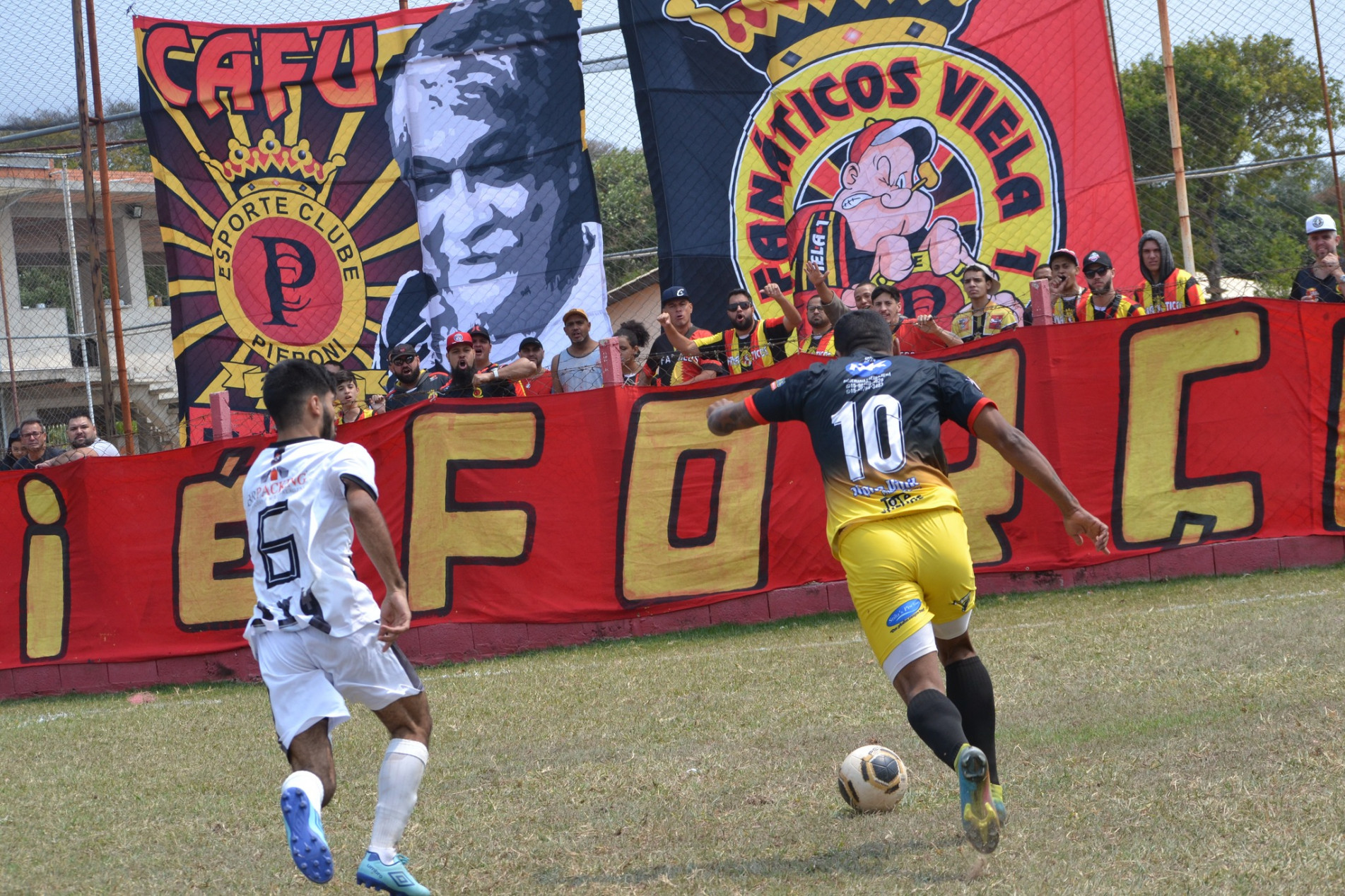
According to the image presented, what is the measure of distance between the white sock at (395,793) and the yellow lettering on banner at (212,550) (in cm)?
699

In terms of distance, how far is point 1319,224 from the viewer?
34.5 ft

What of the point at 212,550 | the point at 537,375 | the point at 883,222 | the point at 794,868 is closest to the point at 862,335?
the point at 794,868

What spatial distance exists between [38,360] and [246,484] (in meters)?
29.7

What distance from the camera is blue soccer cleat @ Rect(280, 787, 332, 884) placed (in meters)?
4.20

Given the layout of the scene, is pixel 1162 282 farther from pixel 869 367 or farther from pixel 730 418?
pixel 730 418

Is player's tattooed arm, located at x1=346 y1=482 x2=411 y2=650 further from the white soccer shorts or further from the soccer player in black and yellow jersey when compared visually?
the soccer player in black and yellow jersey

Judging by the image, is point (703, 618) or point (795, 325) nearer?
point (703, 618)

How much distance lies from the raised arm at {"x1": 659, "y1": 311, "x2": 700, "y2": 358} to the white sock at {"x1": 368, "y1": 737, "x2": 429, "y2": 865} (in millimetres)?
6679

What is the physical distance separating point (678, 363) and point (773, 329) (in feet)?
2.95

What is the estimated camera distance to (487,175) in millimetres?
13305

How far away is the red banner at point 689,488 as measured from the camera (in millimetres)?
10484

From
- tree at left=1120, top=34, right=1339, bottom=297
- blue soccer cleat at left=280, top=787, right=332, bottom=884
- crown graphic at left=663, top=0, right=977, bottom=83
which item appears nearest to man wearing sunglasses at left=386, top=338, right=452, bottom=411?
crown graphic at left=663, top=0, right=977, bottom=83

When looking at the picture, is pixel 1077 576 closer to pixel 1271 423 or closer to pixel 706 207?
pixel 1271 423

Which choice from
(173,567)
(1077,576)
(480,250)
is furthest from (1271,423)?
(173,567)
